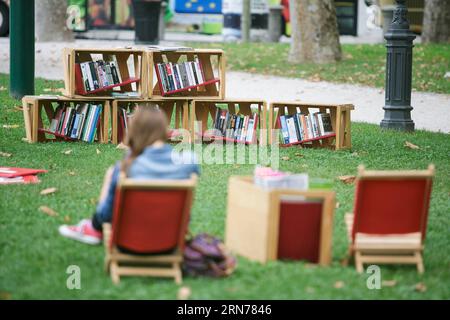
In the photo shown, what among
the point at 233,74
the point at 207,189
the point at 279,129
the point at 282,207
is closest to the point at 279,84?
the point at 233,74

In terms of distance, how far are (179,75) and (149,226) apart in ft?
20.5

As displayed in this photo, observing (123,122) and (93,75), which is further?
(123,122)

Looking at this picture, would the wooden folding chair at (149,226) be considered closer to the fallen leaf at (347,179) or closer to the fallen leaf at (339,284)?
the fallen leaf at (339,284)

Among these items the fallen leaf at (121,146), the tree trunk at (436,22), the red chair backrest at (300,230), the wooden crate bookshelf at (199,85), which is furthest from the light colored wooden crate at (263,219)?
the tree trunk at (436,22)

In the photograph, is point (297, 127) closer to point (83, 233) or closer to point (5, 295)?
point (83, 233)

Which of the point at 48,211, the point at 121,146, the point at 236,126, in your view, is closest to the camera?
the point at 48,211

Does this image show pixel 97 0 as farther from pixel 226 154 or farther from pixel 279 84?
pixel 226 154

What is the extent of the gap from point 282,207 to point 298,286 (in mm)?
674

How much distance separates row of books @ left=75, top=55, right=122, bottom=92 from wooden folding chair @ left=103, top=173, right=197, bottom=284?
5.80 m

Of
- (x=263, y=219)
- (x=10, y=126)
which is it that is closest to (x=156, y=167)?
(x=263, y=219)

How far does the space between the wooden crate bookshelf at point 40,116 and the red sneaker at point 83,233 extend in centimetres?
471

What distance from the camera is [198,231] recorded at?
7949 millimetres

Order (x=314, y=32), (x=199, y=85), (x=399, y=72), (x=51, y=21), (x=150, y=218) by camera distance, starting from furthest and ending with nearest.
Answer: (x=51, y=21) → (x=314, y=32) → (x=399, y=72) → (x=199, y=85) → (x=150, y=218)

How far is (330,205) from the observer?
704 centimetres
